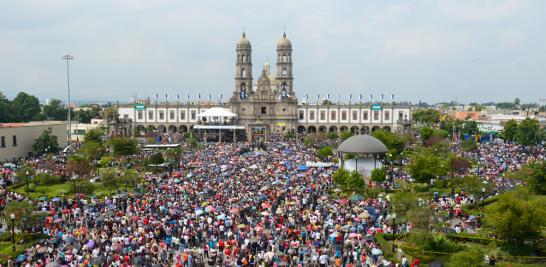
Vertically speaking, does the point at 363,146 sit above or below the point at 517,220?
above

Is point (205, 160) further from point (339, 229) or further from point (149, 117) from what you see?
point (149, 117)

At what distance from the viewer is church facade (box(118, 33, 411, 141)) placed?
318 feet

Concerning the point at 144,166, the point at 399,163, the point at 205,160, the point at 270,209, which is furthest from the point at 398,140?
the point at 270,209

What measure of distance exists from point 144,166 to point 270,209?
2321 cm

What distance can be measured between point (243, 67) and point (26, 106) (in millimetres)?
41412

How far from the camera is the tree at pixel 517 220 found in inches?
888

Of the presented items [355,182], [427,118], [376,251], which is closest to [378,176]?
[355,182]

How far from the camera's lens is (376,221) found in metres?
27.5

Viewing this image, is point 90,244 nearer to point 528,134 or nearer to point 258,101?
point 528,134

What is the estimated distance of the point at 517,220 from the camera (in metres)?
22.6

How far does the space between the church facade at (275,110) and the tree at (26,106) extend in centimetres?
1562

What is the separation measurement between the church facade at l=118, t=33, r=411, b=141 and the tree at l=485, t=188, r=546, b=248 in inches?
2852

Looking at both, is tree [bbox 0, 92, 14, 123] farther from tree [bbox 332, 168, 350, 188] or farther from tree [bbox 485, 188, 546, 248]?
tree [bbox 485, 188, 546, 248]

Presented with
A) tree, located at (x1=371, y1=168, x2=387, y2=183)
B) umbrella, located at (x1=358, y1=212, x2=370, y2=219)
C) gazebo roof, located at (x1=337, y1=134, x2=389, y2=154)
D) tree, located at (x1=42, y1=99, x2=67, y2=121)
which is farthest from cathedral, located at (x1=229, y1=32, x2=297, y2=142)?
umbrella, located at (x1=358, y1=212, x2=370, y2=219)
